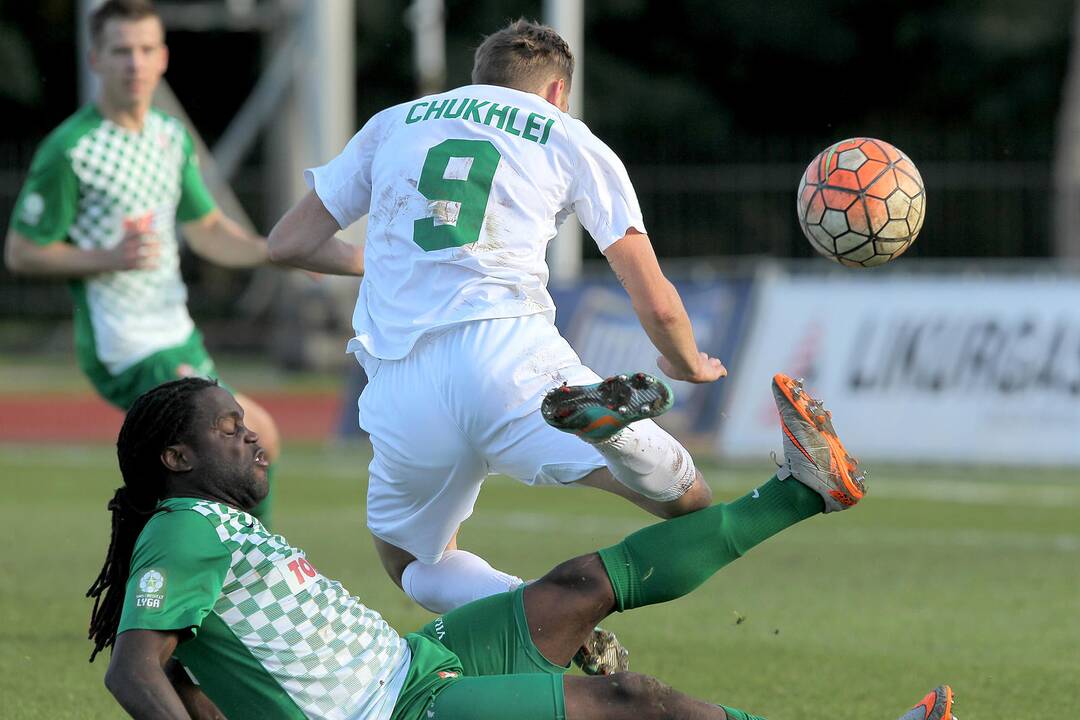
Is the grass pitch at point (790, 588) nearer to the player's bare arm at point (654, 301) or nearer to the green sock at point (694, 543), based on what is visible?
the green sock at point (694, 543)

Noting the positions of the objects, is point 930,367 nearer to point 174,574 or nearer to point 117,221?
point 117,221

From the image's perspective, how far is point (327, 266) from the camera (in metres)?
5.73

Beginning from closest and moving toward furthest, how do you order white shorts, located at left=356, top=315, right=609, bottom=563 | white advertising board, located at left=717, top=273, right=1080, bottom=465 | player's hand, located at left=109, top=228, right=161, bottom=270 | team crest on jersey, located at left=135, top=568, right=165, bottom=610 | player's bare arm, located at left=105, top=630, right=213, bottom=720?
1. player's bare arm, located at left=105, top=630, right=213, bottom=720
2. team crest on jersey, located at left=135, top=568, right=165, bottom=610
3. white shorts, located at left=356, top=315, right=609, bottom=563
4. player's hand, located at left=109, top=228, right=161, bottom=270
5. white advertising board, located at left=717, top=273, right=1080, bottom=465

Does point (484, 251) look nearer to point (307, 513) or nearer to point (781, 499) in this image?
point (781, 499)

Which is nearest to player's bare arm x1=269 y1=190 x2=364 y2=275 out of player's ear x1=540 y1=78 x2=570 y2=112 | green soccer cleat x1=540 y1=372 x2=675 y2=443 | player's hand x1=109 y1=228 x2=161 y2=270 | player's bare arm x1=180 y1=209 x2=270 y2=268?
player's ear x1=540 y1=78 x2=570 y2=112

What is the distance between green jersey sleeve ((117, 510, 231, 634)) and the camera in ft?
13.1

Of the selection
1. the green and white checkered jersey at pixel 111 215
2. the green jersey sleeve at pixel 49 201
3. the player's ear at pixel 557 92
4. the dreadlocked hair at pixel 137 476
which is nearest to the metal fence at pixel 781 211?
the green and white checkered jersey at pixel 111 215

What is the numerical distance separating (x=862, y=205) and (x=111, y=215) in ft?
12.0

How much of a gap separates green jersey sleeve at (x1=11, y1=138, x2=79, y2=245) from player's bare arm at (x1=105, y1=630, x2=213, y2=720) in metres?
4.03

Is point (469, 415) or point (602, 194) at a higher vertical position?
point (602, 194)

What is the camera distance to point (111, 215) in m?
7.85

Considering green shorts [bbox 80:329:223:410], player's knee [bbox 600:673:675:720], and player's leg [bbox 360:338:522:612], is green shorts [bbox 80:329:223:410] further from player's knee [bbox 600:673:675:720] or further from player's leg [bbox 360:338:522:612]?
player's knee [bbox 600:673:675:720]

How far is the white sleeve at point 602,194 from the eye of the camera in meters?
5.01

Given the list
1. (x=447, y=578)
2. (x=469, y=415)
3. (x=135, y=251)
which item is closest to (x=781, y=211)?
(x=135, y=251)
